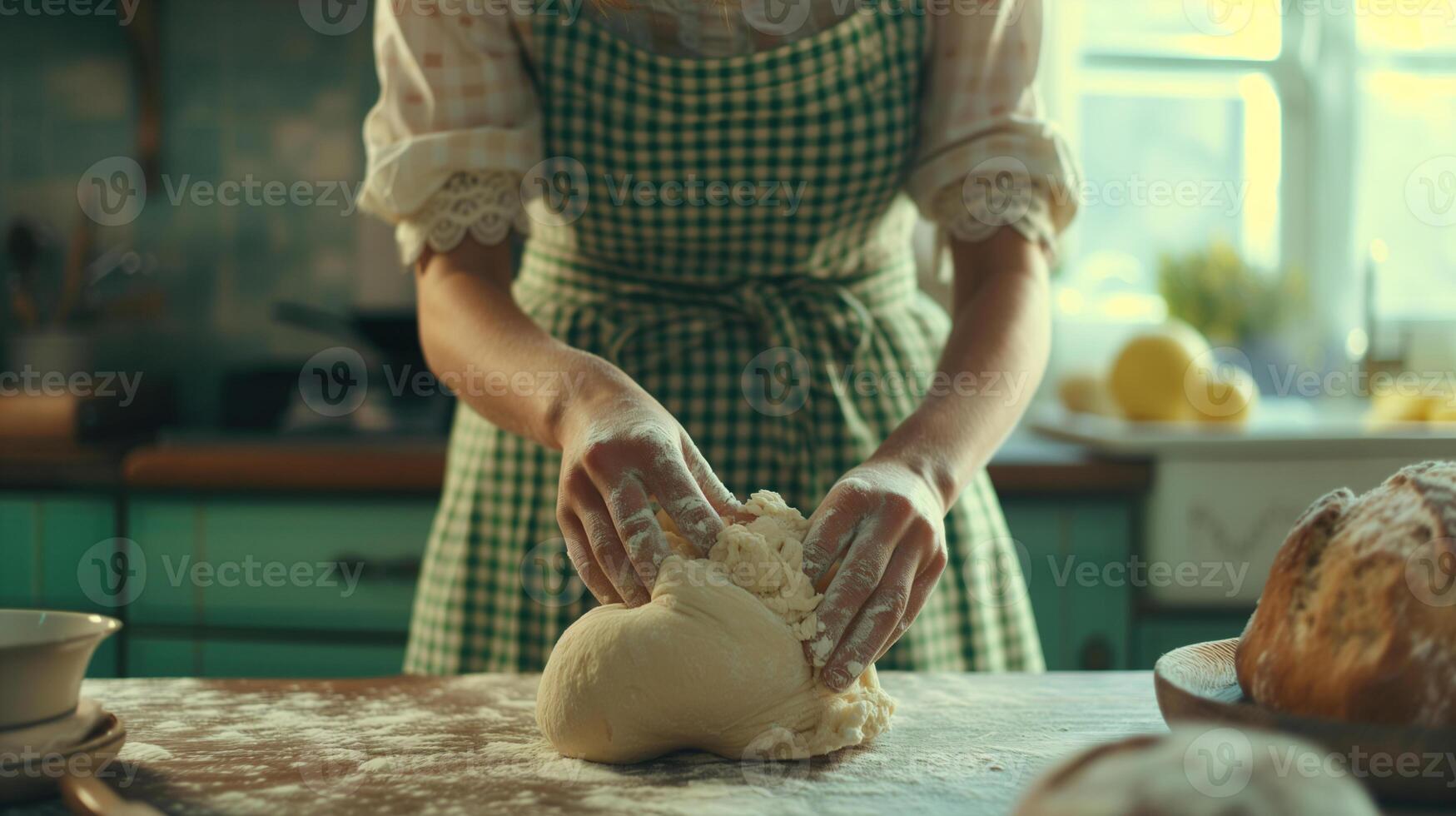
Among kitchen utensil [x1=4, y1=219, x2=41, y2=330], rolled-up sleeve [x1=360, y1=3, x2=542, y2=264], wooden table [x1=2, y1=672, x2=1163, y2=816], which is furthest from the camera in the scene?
kitchen utensil [x1=4, y1=219, x2=41, y2=330]

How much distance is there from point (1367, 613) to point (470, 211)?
0.79 meters

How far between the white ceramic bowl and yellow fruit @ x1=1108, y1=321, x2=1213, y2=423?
1560 millimetres

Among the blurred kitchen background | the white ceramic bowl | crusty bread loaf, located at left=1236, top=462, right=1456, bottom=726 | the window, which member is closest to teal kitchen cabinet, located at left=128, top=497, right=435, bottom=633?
the blurred kitchen background

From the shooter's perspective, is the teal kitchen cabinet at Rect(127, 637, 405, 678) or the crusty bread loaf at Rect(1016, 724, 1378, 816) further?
the teal kitchen cabinet at Rect(127, 637, 405, 678)

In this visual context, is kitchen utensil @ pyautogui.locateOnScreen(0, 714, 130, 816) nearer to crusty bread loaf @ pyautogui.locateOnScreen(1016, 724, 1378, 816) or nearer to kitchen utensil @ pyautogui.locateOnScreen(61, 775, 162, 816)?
kitchen utensil @ pyautogui.locateOnScreen(61, 775, 162, 816)

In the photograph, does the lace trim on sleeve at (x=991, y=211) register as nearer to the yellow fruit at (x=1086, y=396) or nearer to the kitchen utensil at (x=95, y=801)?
the kitchen utensil at (x=95, y=801)

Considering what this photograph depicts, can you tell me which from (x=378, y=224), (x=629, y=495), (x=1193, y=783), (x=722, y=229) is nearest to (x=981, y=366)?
(x=722, y=229)

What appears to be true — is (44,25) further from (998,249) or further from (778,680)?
(778,680)

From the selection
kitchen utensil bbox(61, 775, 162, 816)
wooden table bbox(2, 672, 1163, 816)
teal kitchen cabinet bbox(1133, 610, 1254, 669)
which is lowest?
teal kitchen cabinet bbox(1133, 610, 1254, 669)

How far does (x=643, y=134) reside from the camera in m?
1.11

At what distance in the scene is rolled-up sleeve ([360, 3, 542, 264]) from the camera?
105 centimetres

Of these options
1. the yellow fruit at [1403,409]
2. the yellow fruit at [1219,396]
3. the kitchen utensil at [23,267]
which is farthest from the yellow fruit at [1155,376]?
the kitchen utensil at [23,267]

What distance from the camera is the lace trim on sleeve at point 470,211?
1070 mm

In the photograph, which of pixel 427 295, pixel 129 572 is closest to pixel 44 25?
pixel 129 572
